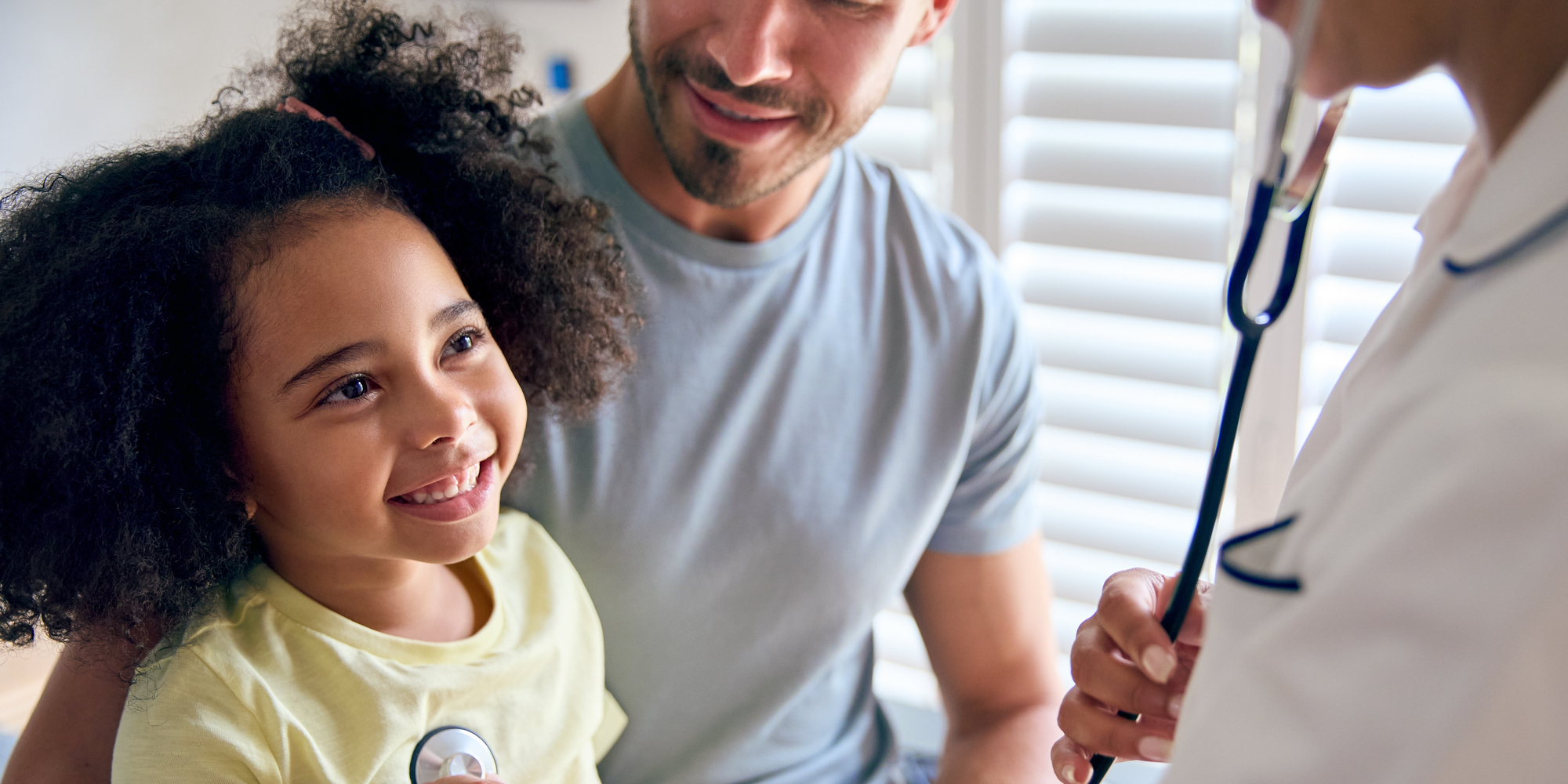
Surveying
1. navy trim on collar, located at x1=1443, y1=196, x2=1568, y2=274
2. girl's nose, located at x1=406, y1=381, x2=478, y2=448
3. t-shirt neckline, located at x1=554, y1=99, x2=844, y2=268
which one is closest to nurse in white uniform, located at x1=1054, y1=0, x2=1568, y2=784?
navy trim on collar, located at x1=1443, y1=196, x2=1568, y2=274

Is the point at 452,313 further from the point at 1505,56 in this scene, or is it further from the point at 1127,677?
the point at 1505,56

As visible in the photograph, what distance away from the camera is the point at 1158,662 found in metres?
0.77

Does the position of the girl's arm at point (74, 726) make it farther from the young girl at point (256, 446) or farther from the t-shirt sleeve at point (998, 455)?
the t-shirt sleeve at point (998, 455)

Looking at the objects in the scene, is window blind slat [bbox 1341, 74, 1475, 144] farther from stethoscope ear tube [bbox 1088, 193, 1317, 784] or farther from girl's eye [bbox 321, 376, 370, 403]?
girl's eye [bbox 321, 376, 370, 403]

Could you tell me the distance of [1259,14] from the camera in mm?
679

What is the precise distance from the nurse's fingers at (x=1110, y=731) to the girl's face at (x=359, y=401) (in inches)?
19.0

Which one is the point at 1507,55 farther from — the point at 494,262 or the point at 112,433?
the point at 112,433

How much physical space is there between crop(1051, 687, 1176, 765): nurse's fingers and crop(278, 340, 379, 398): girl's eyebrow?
605 mm

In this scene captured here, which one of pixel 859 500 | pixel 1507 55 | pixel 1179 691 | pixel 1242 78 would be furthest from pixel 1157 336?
pixel 1507 55

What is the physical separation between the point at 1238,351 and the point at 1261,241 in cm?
7

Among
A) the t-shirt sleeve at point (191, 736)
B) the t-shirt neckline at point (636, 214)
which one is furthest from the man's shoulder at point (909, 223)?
the t-shirt sleeve at point (191, 736)

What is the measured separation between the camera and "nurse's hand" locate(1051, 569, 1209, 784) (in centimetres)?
80

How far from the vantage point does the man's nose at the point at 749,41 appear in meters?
1.11

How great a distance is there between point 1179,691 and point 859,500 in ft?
1.51
